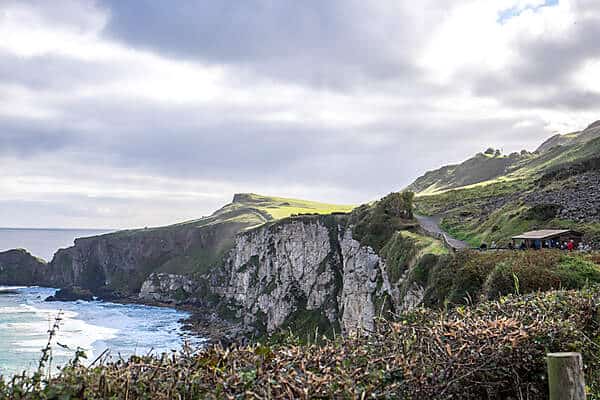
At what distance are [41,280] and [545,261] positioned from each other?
164 metres

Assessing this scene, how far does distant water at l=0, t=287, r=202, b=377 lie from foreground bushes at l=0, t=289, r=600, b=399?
1795 inches

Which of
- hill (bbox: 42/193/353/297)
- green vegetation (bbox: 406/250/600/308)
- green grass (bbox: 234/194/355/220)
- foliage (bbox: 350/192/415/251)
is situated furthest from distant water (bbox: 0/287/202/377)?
green grass (bbox: 234/194/355/220)

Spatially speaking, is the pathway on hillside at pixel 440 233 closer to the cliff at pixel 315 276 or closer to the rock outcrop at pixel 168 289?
the cliff at pixel 315 276

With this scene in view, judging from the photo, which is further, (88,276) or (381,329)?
(88,276)

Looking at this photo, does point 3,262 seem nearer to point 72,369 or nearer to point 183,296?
point 183,296

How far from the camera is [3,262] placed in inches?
6245

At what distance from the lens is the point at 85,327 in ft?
278

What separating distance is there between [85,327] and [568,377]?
90698mm

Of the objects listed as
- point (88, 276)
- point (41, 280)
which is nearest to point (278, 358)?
point (88, 276)

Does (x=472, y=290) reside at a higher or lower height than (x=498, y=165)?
lower

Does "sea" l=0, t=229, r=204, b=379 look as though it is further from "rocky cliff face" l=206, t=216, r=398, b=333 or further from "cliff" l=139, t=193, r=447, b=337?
"rocky cliff face" l=206, t=216, r=398, b=333

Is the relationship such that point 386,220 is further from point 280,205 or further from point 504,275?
point 280,205

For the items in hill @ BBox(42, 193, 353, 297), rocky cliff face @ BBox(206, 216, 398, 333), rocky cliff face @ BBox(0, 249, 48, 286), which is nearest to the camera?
rocky cliff face @ BBox(206, 216, 398, 333)

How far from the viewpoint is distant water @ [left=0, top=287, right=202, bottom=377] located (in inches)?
2393
